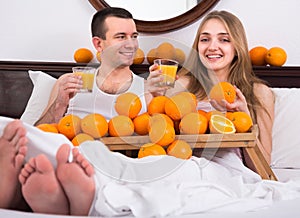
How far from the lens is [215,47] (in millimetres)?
2074

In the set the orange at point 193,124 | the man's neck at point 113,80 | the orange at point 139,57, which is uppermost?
the orange at point 139,57

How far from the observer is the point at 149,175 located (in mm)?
1323

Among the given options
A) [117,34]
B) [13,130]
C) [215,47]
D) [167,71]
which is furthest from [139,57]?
[13,130]

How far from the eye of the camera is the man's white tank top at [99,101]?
181 cm

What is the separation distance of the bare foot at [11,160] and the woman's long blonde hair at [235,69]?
0.96 m

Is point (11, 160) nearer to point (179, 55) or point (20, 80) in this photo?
point (179, 55)

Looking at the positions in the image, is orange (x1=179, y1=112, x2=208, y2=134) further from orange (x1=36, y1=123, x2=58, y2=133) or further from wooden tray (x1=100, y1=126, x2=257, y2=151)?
orange (x1=36, y1=123, x2=58, y2=133)

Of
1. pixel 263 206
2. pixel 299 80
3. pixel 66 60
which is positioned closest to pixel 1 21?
pixel 66 60

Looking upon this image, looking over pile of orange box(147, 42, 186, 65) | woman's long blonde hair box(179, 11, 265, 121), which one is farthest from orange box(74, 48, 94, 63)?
woman's long blonde hair box(179, 11, 265, 121)

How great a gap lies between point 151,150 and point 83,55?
1046 mm

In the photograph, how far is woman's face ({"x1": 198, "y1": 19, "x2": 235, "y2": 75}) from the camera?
2.07 meters

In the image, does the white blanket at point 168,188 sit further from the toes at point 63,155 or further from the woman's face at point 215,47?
the woman's face at point 215,47

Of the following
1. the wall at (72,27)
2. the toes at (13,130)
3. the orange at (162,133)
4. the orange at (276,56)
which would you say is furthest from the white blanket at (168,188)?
the wall at (72,27)

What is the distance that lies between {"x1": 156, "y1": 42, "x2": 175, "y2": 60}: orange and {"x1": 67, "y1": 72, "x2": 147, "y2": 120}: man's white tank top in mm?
182
